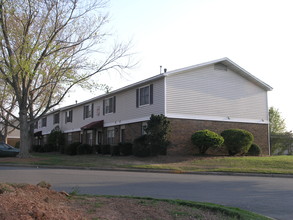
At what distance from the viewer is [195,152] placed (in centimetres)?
2425

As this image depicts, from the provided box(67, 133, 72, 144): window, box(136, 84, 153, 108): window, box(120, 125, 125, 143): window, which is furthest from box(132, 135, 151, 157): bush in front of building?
box(67, 133, 72, 144): window

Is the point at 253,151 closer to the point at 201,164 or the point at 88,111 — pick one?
the point at 201,164

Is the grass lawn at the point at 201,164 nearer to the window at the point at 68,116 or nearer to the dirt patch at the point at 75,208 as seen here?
the dirt patch at the point at 75,208

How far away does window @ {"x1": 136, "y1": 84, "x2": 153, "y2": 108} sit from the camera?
25069 millimetres

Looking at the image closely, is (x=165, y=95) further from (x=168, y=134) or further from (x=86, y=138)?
(x=86, y=138)

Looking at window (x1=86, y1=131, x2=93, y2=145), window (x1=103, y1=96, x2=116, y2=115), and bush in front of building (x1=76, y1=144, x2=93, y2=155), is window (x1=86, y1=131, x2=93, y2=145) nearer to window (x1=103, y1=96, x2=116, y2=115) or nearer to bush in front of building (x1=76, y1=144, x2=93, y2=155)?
bush in front of building (x1=76, y1=144, x2=93, y2=155)

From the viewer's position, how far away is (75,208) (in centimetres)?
629

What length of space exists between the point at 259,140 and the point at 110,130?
12418 mm

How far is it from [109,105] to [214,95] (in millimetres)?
10198

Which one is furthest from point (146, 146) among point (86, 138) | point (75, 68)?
point (86, 138)

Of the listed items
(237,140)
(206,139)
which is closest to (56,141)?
(206,139)

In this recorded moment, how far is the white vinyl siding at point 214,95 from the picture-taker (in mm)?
24078

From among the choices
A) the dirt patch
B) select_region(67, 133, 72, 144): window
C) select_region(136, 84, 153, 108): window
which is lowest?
the dirt patch

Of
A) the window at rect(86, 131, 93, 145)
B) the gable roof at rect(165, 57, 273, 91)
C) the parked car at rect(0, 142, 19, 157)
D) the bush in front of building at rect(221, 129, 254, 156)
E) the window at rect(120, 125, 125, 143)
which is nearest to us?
the bush in front of building at rect(221, 129, 254, 156)
